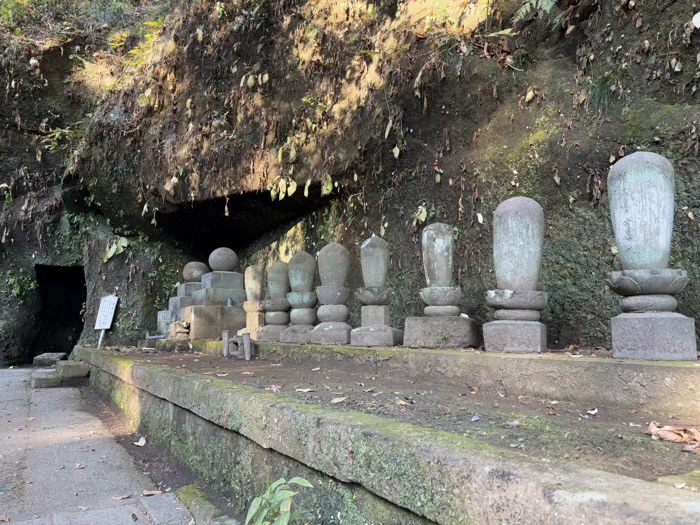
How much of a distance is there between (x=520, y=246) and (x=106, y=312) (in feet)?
34.2

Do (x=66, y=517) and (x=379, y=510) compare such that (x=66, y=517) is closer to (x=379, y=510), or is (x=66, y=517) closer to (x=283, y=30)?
(x=379, y=510)

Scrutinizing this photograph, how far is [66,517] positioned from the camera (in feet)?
Answer: 9.27

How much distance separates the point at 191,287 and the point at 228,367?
212 inches

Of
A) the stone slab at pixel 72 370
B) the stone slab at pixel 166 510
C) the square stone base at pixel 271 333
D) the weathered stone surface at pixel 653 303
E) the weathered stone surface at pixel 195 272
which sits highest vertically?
the weathered stone surface at pixel 195 272

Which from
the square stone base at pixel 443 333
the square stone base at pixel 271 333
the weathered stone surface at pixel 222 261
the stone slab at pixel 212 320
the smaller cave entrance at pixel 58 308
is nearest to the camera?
the square stone base at pixel 443 333

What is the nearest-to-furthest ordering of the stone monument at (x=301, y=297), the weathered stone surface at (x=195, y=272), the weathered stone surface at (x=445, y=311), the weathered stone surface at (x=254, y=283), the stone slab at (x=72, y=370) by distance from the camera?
1. the weathered stone surface at (x=445, y=311)
2. the stone monument at (x=301, y=297)
3. the weathered stone surface at (x=254, y=283)
4. the stone slab at (x=72, y=370)
5. the weathered stone surface at (x=195, y=272)

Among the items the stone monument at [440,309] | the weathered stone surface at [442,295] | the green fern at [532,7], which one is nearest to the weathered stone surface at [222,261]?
the stone monument at [440,309]

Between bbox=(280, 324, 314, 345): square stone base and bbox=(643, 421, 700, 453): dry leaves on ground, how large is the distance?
4.07m

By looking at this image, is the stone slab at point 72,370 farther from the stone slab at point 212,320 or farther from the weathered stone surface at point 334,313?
the weathered stone surface at point 334,313

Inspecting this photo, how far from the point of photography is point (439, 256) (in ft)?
14.9

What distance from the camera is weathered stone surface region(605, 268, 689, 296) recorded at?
9.66ft

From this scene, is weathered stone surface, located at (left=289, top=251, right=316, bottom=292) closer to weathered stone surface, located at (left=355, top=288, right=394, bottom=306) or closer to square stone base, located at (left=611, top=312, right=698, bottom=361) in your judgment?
weathered stone surface, located at (left=355, top=288, right=394, bottom=306)

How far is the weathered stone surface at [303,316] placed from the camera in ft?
19.9

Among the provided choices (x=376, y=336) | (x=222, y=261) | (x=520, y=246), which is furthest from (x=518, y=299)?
(x=222, y=261)
